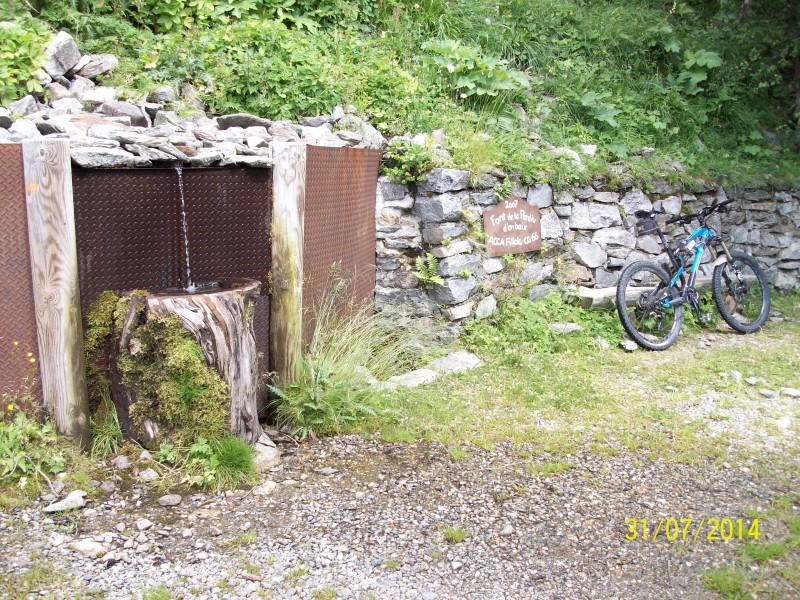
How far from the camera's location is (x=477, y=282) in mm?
6496

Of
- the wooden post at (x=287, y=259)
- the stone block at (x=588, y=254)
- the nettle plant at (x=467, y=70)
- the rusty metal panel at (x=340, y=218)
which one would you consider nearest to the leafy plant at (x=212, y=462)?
the wooden post at (x=287, y=259)

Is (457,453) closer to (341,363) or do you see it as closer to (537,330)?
(341,363)

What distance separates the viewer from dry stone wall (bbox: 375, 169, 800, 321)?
20.5 ft

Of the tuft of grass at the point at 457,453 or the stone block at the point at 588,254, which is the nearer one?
the tuft of grass at the point at 457,453

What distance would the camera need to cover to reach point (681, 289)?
7168 mm

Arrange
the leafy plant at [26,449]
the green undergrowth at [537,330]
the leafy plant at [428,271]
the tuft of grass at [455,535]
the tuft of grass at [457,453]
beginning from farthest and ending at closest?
the green undergrowth at [537,330]
the leafy plant at [428,271]
the tuft of grass at [457,453]
the leafy plant at [26,449]
the tuft of grass at [455,535]

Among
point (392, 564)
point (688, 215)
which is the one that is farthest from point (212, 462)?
point (688, 215)

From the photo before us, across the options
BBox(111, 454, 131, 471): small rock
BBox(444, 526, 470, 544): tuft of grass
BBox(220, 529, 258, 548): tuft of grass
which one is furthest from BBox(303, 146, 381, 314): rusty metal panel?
BBox(444, 526, 470, 544): tuft of grass

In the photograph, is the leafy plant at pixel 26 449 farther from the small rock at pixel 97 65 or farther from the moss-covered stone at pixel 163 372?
the small rock at pixel 97 65

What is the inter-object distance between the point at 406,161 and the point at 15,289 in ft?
10.9

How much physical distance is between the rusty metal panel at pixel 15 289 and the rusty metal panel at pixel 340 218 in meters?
1.76

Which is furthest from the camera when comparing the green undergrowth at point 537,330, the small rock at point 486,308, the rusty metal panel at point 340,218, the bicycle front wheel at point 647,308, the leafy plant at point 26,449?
the bicycle front wheel at point 647,308

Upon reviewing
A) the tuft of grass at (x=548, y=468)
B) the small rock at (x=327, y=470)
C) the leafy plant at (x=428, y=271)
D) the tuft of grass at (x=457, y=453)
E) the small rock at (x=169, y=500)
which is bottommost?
the tuft of grass at (x=548, y=468)
